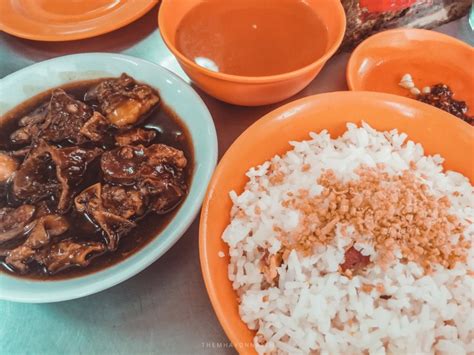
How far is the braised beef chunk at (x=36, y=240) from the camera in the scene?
128 cm

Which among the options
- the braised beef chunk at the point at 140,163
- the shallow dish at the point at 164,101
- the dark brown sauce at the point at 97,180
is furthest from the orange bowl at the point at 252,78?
the braised beef chunk at the point at 140,163

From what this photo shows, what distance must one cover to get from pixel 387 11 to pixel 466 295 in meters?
1.47

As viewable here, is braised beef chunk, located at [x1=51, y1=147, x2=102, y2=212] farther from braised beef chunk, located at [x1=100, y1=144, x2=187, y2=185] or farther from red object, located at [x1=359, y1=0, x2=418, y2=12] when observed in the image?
red object, located at [x1=359, y1=0, x2=418, y2=12]

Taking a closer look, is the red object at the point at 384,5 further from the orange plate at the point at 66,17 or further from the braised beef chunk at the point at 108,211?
the braised beef chunk at the point at 108,211

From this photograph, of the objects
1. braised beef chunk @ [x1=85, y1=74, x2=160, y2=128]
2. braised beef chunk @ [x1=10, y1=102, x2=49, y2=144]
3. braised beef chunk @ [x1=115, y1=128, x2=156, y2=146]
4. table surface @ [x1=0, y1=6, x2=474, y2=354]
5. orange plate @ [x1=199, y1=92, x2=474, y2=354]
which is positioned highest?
orange plate @ [x1=199, y1=92, x2=474, y2=354]

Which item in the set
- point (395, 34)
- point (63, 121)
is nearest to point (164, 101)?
point (63, 121)

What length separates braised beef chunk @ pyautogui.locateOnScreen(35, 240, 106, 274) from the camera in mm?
1274

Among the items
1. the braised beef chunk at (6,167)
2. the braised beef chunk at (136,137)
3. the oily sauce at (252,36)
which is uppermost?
the oily sauce at (252,36)

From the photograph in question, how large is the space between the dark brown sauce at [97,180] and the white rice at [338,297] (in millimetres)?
291

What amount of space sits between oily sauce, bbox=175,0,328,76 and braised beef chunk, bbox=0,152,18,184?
2.69 ft

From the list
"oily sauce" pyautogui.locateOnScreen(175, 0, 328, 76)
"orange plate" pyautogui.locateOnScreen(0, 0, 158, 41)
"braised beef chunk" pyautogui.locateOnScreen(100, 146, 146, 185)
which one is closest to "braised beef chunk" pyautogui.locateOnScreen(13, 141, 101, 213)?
"braised beef chunk" pyautogui.locateOnScreen(100, 146, 146, 185)

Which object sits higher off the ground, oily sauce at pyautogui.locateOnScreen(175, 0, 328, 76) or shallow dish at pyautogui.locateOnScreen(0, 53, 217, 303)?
oily sauce at pyautogui.locateOnScreen(175, 0, 328, 76)

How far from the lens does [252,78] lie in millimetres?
1456

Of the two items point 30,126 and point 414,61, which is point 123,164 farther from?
point 414,61
